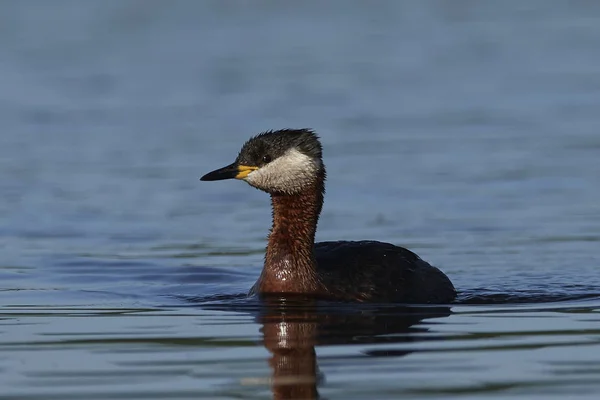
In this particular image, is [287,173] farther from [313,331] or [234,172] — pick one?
[313,331]

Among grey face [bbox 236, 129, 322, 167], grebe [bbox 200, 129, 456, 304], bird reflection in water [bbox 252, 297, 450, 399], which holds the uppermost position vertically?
grey face [bbox 236, 129, 322, 167]

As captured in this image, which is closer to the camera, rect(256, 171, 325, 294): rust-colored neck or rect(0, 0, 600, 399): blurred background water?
rect(0, 0, 600, 399): blurred background water

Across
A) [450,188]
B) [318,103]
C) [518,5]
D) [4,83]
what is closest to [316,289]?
[450,188]

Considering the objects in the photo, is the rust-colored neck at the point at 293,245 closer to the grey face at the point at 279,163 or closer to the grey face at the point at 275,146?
the grey face at the point at 279,163

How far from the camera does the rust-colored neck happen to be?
A: 47.0ft

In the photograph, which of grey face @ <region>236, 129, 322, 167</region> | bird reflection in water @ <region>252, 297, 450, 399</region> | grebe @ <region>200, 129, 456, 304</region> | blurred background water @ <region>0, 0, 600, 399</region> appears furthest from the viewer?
grey face @ <region>236, 129, 322, 167</region>

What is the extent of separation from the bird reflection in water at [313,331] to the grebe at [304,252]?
29cm

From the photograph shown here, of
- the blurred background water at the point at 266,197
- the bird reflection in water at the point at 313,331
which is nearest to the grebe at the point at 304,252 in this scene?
the bird reflection in water at the point at 313,331

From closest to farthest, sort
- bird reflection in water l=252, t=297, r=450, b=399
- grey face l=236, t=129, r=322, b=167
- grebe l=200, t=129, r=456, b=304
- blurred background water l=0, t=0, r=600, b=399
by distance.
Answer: bird reflection in water l=252, t=297, r=450, b=399, blurred background water l=0, t=0, r=600, b=399, grebe l=200, t=129, r=456, b=304, grey face l=236, t=129, r=322, b=167

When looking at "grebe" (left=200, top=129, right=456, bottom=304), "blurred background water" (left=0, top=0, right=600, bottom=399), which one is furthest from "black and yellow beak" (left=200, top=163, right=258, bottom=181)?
"blurred background water" (left=0, top=0, right=600, bottom=399)

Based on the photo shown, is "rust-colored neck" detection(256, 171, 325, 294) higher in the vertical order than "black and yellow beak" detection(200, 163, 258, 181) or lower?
lower

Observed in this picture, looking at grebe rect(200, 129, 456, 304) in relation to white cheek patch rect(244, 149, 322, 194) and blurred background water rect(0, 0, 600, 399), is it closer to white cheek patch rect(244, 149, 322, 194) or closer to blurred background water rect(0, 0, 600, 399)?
white cheek patch rect(244, 149, 322, 194)

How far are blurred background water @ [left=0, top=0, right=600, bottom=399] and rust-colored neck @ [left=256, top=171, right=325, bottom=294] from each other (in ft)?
1.73

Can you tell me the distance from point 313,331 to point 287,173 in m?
2.28
